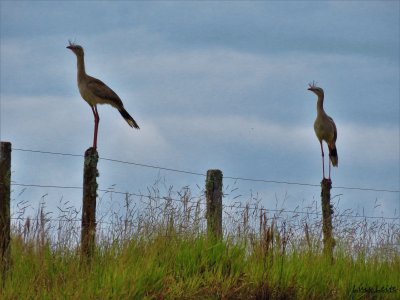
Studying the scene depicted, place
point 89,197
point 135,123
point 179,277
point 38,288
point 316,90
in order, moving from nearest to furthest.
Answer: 1. point 38,288
2. point 179,277
3. point 89,197
4. point 135,123
5. point 316,90

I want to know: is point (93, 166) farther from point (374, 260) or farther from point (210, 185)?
point (374, 260)

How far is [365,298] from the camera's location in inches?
332

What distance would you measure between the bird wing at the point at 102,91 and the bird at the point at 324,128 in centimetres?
542

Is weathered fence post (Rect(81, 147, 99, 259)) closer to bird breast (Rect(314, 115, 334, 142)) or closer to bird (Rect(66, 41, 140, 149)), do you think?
bird (Rect(66, 41, 140, 149))

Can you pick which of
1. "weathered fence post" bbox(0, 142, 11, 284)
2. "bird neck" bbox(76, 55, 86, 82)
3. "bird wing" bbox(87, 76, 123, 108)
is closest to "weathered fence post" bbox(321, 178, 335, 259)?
Answer: "bird wing" bbox(87, 76, 123, 108)

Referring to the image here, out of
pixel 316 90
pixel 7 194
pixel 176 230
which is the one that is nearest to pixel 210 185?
pixel 176 230

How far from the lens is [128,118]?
12.7 m

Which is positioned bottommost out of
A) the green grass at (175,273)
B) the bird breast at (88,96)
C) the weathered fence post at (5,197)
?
the green grass at (175,273)

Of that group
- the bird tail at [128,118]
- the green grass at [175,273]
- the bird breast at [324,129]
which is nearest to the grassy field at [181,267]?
the green grass at [175,273]

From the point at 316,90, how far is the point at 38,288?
35.9 feet

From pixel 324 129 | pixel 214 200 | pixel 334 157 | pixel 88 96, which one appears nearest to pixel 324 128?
pixel 324 129

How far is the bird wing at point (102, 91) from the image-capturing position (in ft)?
40.6

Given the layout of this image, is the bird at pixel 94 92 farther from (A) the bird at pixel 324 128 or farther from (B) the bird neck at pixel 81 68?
(A) the bird at pixel 324 128

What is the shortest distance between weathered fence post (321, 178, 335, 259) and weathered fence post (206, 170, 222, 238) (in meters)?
1.43
